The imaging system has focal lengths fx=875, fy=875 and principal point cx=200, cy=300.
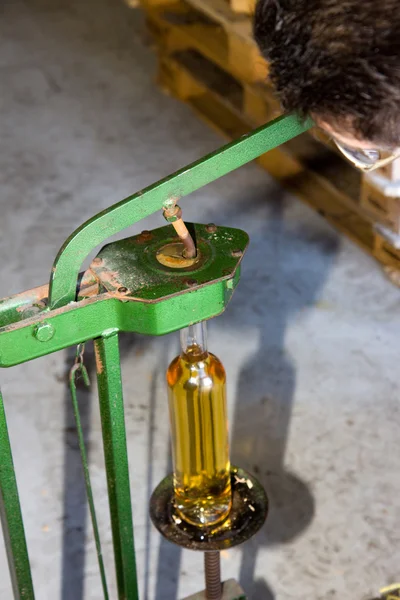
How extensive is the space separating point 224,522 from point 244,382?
147 cm

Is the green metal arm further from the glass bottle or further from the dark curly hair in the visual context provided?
the glass bottle

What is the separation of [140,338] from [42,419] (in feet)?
1.71

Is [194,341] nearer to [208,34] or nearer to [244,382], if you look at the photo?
[244,382]

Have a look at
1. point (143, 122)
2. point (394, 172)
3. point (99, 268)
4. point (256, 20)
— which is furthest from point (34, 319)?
point (143, 122)

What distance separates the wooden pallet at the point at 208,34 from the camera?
3.72 m

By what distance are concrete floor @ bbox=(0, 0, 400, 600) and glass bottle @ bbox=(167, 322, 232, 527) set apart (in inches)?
34.7

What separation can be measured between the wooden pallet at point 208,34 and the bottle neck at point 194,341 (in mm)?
2341

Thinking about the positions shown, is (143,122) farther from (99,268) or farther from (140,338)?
(99,268)

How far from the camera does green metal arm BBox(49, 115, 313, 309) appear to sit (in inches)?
49.9

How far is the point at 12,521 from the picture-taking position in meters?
1.42

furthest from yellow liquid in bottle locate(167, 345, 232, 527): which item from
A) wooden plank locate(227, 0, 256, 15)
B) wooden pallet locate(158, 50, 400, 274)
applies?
wooden plank locate(227, 0, 256, 15)

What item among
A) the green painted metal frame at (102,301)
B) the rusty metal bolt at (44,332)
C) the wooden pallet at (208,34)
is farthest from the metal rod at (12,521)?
the wooden pallet at (208,34)

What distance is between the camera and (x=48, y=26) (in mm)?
5789

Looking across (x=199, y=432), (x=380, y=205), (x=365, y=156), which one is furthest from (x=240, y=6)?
(x=199, y=432)
